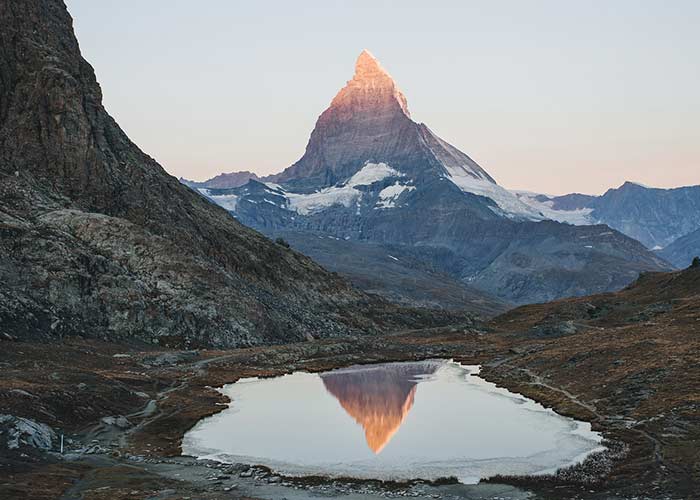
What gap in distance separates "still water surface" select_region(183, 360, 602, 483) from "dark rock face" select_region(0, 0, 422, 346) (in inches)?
1566

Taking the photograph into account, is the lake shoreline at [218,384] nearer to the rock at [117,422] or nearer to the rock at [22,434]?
the rock at [117,422]

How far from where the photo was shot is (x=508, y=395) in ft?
304

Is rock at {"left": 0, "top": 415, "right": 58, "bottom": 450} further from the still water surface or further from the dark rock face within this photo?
the dark rock face

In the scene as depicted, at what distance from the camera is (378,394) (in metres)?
97.2

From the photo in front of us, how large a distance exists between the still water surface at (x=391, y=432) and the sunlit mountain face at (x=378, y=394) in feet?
0.45

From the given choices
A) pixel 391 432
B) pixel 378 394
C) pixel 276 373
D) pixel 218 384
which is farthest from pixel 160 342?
pixel 391 432

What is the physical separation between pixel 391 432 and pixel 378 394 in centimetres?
2611

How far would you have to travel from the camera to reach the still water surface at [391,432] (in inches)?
2266

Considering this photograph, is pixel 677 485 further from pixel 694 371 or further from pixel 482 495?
pixel 694 371

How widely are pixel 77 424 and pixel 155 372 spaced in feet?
125

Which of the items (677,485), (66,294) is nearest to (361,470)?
(677,485)

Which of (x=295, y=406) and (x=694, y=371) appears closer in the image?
(x=694, y=371)

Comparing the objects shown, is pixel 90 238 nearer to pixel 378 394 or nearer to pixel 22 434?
pixel 378 394

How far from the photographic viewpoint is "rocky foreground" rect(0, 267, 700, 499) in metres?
49.5
